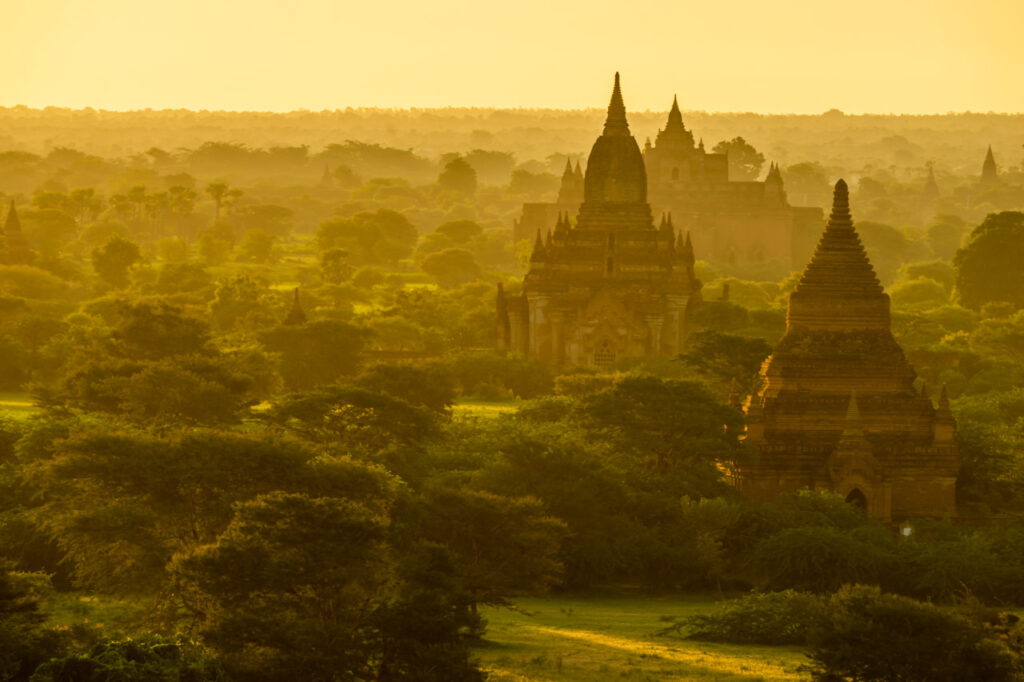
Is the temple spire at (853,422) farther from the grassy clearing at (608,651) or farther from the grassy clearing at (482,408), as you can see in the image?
the grassy clearing at (482,408)

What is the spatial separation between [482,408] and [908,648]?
129ft

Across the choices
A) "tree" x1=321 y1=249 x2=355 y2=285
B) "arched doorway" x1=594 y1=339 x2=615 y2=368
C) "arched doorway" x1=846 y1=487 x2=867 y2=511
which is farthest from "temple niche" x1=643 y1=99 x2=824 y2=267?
"arched doorway" x1=846 y1=487 x2=867 y2=511

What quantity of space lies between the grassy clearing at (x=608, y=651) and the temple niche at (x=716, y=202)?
93.5 metres

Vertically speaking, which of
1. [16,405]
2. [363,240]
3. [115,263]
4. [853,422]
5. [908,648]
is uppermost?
[853,422]

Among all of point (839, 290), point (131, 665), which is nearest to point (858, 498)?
point (839, 290)

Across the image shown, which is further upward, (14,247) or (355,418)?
(355,418)

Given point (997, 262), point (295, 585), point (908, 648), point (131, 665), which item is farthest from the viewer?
point (997, 262)

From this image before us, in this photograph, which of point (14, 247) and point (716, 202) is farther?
point (716, 202)

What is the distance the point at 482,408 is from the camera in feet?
224

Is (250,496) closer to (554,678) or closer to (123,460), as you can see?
(123,460)

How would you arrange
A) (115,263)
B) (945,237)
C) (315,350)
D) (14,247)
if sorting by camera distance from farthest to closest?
(945,237) < (115,263) < (14,247) < (315,350)

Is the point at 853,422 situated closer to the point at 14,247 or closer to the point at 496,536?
the point at 496,536

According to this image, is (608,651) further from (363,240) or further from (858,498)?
(363,240)

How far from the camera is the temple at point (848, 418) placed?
45375 millimetres
